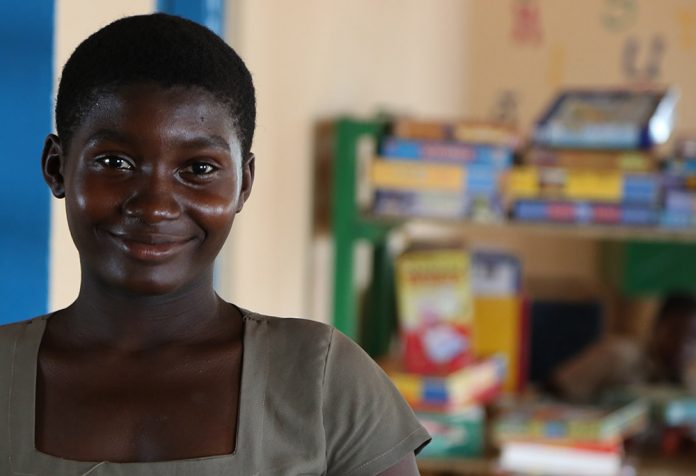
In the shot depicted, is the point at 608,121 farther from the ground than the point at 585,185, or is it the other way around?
the point at 608,121

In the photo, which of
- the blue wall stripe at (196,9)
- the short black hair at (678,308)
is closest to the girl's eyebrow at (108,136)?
the blue wall stripe at (196,9)

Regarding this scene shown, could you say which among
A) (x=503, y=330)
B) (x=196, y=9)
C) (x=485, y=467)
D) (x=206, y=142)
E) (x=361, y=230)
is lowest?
(x=485, y=467)

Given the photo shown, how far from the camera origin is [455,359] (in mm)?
2602

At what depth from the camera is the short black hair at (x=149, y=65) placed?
89cm

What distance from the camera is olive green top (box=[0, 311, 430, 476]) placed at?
0.88 metres

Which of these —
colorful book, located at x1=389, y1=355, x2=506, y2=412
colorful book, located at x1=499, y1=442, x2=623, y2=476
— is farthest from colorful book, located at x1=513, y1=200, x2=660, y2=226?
colorful book, located at x1=499, y1=442, x2=623, y2=476

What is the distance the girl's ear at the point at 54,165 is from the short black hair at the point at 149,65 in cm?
2

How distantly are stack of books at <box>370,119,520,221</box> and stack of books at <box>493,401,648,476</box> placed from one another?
0.45m

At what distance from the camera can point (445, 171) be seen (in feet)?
8.29

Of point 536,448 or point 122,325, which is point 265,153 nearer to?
point 536,448

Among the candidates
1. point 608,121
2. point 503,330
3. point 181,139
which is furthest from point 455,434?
point 181,139

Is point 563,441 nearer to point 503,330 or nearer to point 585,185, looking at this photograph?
point 503,330

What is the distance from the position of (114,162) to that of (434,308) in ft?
5.71

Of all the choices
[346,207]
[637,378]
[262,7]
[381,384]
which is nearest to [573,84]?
[637,378]
